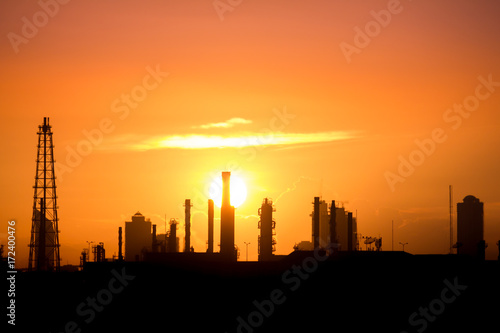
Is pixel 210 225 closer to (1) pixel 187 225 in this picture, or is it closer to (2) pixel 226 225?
(1) pixel 187 225

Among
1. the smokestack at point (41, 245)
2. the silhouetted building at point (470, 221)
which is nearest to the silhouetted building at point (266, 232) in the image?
the smokestack at point (41, 245)

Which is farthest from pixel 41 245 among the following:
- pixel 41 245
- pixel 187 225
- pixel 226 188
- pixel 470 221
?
pixel 470 221

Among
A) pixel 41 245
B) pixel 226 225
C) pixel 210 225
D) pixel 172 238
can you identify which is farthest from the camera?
pixel 172 238

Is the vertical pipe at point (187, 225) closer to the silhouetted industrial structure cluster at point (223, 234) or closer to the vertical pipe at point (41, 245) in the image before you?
the silhouetted industrial structure cluster at point (223, 234)

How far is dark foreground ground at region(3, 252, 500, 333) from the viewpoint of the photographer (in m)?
40.5

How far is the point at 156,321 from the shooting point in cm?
4097

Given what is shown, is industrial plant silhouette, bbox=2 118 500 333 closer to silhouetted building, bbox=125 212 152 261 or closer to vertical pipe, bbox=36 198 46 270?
vertical pipe, bbox=36 198 46 270

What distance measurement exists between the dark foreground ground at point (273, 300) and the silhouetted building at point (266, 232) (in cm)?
5209

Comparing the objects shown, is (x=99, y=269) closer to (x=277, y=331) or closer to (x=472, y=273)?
(x=277, y=331)

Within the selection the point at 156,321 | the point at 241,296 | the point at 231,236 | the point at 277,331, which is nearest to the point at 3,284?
the point at 156,321

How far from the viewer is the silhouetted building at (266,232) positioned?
332 ft

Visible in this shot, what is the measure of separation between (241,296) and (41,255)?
28.6 meters

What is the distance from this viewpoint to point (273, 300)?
141ft

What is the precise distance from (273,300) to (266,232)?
205 feet
